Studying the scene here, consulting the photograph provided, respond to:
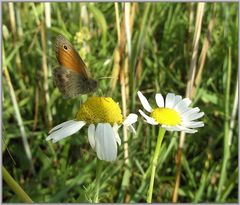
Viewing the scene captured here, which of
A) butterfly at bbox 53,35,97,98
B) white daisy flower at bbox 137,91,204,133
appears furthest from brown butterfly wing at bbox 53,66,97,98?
white daisy flower at bbox 137,91,204,133

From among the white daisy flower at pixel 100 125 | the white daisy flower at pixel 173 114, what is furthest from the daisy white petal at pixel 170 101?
the white daisy flower at pixel 100 125

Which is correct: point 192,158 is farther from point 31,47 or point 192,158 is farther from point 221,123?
point 31,47

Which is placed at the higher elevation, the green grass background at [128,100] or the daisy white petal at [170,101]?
the daisy white petal at [170,101]

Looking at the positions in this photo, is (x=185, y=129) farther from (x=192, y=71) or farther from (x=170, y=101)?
(x=192, y=71)

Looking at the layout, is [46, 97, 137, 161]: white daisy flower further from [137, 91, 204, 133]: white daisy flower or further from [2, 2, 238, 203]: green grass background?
[2, 2, 238, 203]: green grass background

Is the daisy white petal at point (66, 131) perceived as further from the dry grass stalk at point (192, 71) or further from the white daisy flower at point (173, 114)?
the dry grass stalk at point (192, 71)
